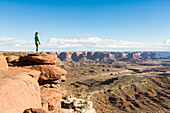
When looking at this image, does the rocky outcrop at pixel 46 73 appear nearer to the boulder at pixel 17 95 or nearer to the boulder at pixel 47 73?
the boulder at pixel 47 73

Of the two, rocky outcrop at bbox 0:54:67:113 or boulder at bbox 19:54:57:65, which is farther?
boulder at bbox 19:54:57:65

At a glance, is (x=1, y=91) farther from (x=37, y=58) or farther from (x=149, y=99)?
(x=149, y=99)

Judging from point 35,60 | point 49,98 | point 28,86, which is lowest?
point 49,98

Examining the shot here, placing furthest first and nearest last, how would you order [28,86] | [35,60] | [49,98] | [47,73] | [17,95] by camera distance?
[47,73] → [35,60] → [49,98] → [28,86] → [17,95]

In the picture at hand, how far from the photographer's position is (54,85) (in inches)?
981

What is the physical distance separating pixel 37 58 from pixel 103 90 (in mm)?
95273

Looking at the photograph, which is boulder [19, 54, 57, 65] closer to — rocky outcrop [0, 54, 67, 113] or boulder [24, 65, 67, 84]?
rocky outcrop [0, 54, 67, 113]

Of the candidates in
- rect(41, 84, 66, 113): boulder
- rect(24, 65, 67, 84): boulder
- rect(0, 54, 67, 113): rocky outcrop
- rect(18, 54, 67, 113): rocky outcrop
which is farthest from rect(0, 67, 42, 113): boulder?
rect(24, 65, 67, 84): boulder

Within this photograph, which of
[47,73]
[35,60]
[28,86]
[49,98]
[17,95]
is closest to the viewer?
[17,95]

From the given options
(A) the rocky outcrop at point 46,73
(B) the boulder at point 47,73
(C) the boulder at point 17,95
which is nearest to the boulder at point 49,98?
(A) the rocky outcrop at point 46,73

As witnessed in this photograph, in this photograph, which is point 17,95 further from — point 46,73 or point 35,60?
point 35,60

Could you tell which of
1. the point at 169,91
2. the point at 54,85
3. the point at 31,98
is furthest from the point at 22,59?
the point at 169,91

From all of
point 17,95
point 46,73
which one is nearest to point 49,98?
point 46,73

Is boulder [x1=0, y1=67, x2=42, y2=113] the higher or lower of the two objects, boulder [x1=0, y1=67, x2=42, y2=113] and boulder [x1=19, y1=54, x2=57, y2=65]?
the lower
